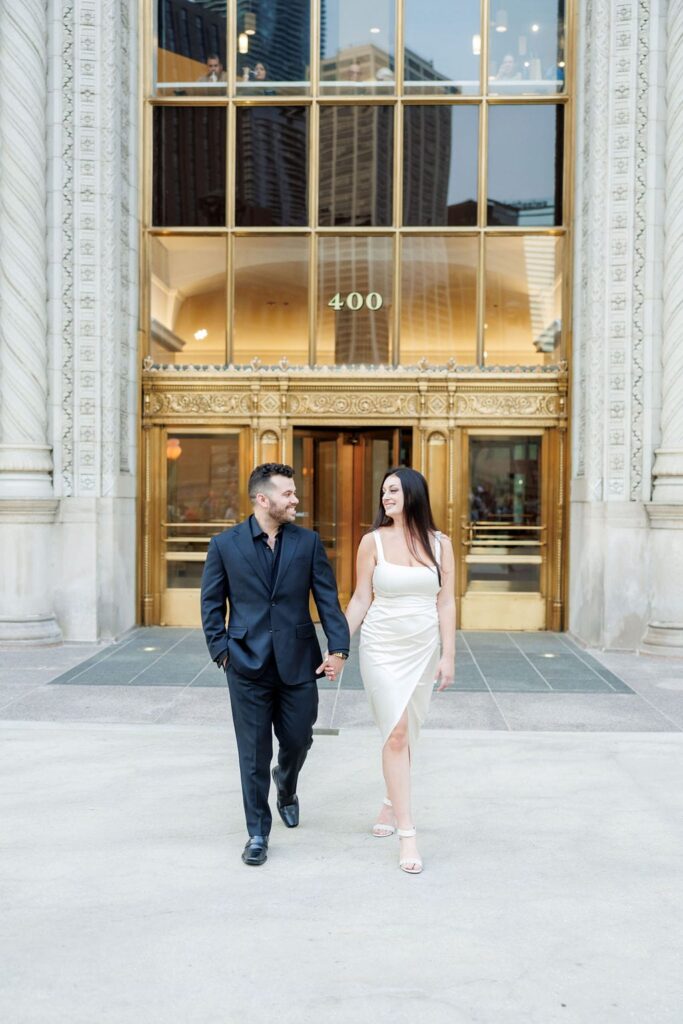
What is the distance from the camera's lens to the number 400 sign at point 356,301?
12.2 m

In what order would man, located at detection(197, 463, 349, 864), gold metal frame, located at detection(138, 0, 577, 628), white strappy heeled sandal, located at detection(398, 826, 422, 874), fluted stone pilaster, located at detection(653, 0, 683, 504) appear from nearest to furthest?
white strappy heeled sandal, located at detection(398, 826, 422, 874) → man, located at detection(197, 463, 349, 864) → fluted stone pilaster, located at detection(653, 0, 683, 504) → gold metal frame, located at detection(138, 0, 577, 628)

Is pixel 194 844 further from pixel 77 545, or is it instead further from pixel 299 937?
pixel 77 545

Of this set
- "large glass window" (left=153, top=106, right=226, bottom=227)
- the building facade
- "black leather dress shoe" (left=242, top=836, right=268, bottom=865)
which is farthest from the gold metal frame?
"black leather dress shoe" (left=242, top=836, right=268, bottom=865)

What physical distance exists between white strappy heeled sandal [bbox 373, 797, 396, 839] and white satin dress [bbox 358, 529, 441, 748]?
1.93 feet

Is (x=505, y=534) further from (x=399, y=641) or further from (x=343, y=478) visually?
(x=399, y=641)

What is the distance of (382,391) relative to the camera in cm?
1202

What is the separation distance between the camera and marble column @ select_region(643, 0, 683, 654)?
10164 mm

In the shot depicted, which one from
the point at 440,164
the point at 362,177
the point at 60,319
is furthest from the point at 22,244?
the point at 440,164

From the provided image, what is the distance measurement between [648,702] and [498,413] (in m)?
4.75

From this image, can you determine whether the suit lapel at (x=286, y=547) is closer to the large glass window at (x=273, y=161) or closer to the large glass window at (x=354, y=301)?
the large glass window at (x=354, y=301)

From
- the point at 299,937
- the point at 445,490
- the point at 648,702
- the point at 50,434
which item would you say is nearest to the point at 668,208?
the point at 445,490

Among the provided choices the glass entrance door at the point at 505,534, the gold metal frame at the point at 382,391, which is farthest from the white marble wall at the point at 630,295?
the glass entrance door at the point at 505,534

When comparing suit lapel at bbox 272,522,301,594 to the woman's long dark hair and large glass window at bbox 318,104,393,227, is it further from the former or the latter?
large glass window at bbox 318,104,393,227

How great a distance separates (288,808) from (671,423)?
6834 mm
